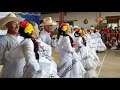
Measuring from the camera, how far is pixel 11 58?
2668 millimetres

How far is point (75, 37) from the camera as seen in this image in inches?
220

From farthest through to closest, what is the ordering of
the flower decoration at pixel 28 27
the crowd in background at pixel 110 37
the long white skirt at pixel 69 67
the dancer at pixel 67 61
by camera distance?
the crowd in background at pixel 110 37, the long white skirt at pixel 69 67, the dancer at pixel 67 61, the flower decoration at pixel 28 27

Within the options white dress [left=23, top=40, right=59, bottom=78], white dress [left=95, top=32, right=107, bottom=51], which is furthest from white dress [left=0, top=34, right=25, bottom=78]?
white dress [left=95, top=32, right=107, bottom=51]

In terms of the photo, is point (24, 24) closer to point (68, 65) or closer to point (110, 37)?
point (68, 65)

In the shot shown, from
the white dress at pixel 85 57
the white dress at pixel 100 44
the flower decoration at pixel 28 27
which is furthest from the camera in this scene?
the white dress at pixel 100 44

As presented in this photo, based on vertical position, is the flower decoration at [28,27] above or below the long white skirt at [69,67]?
above

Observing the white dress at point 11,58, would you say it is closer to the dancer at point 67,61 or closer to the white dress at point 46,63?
the white dress at point 46,63

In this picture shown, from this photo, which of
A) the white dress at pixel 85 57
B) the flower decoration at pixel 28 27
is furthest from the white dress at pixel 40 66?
the white dress at pixel 85 57

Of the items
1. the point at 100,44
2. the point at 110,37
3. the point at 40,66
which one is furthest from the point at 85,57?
the point at 40,66

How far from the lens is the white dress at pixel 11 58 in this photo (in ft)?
8.65

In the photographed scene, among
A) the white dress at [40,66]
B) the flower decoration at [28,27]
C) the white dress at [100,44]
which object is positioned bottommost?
the white dress at [100,44]
